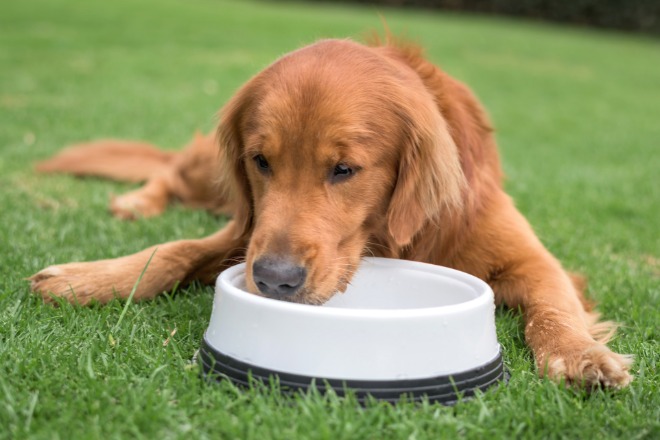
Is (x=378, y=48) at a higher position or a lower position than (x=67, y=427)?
higher

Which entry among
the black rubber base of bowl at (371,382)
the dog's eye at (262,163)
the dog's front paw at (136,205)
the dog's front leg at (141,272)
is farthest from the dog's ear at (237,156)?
the dog's front paw at (136,205)

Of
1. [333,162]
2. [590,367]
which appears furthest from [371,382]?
[333,162]

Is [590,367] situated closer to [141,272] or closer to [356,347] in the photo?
[356,347]

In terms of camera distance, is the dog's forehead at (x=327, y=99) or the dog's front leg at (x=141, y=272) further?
the dog's front leg at (x=141, y=272)

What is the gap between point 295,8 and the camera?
2538cm

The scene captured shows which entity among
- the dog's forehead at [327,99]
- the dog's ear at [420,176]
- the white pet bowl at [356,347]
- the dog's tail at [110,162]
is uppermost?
the dog's forehead at [327,99]

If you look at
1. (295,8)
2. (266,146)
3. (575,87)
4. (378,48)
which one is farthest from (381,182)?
(295,8)

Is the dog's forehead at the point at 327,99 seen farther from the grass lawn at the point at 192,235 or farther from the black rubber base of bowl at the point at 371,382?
the black rubber base of bowl at the point at 371,382

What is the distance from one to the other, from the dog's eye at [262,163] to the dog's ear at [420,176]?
1.61 ft

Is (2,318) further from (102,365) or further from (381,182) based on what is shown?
(381,182)

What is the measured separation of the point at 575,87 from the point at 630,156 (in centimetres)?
621

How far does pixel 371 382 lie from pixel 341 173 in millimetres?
832

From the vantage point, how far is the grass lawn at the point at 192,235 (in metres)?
2.06

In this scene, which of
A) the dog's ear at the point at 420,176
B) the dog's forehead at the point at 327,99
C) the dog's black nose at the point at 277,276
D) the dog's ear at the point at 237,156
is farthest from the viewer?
the dog's ear at the point at 237,156
